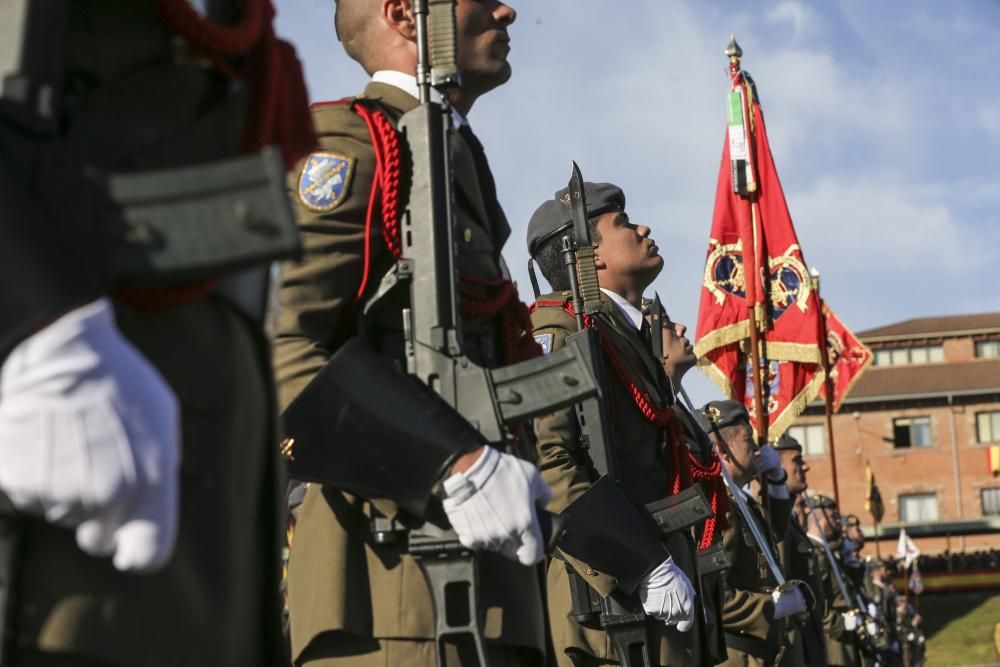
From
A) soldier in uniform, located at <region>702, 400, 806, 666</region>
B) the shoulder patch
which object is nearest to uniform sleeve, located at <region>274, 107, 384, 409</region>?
the shoulder patch

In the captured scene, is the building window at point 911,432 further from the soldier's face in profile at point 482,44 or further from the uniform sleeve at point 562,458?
the soldier's face in profile at point 482,44

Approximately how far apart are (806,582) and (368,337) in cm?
1011

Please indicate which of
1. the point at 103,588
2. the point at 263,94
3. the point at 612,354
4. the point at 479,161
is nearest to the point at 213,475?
the point at 103,588

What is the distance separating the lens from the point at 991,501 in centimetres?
6531

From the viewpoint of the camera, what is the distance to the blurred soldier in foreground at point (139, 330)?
175 centimetres

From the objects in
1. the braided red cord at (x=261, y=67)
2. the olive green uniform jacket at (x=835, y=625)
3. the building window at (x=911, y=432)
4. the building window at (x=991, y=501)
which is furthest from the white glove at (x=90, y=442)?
the building window at (x=911, y=432)

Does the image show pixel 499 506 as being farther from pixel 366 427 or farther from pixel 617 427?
pixel 617 427

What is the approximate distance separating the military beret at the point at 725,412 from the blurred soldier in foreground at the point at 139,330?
8.45 metres

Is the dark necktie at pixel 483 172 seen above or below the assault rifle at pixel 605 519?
above

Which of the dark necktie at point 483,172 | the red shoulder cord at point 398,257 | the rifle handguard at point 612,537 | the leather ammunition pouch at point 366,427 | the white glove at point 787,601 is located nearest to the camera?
the leather ammunition pouch at point 366,427

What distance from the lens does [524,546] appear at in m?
2.87

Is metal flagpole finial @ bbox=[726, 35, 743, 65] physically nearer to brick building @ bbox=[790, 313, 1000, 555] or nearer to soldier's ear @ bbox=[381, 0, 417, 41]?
soldier's ear @ bbox=[381, 0, 417, 41]

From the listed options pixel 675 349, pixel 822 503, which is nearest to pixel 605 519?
pixel 675 349

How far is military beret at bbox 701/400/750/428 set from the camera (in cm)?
1071
